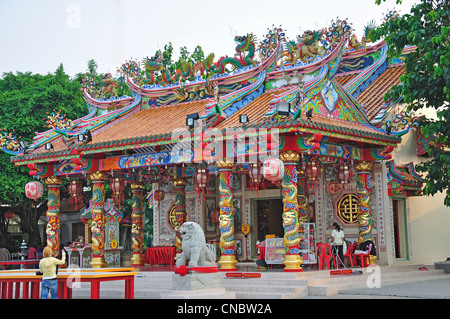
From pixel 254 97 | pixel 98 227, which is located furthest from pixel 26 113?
pixel 254 97

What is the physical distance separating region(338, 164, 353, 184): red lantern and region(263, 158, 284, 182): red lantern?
2.83m

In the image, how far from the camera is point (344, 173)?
50.2ft

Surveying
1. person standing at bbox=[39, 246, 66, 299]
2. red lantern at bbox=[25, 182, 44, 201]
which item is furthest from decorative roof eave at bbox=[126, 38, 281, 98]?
person standing at bbox=[39, 246, 66, 299]

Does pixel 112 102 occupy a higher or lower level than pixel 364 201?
higher

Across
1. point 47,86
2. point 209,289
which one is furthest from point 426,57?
point 47,86

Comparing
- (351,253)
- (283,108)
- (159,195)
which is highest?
(283,108)

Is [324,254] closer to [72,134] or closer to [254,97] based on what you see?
[254,97]

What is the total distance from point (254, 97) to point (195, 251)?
5754 mm

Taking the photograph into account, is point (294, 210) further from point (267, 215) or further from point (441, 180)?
point (267, 215)

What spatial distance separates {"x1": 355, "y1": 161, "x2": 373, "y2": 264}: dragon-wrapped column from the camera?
1534 centimetres

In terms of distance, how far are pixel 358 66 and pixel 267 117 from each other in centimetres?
612
